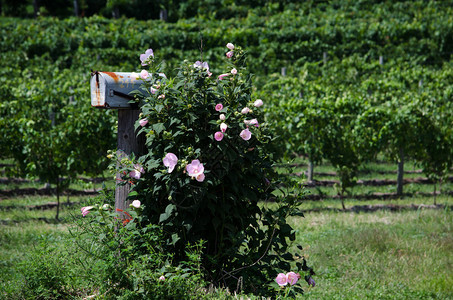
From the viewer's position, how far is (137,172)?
2.69m

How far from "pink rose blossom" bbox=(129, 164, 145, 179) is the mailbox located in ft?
1.56

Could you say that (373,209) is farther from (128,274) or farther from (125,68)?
(125,68)

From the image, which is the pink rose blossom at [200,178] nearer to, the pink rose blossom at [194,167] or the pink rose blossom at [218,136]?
the pink rose blossom at [194,167]

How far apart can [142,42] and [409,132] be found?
47.4 ft

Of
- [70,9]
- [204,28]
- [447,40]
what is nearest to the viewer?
[447,40]

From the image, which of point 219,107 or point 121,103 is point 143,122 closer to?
point 121,103

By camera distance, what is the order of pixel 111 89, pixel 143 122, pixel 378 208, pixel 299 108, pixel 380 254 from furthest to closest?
1. pixel 299 108
2. pixel 378 208
3. pixel 380 254
4. pixel 111 89
5. pixel 143 122

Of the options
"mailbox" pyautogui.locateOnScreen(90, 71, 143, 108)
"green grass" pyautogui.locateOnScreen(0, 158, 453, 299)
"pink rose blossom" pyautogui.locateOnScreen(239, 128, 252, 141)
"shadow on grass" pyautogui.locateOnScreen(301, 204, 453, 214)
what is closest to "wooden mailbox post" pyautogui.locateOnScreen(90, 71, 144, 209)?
"mailbox" pyautogui.locateOnScreen(90, 71, 143, 108)

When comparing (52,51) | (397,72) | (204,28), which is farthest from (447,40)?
(52,51)

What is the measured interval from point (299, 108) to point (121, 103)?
23.8ft

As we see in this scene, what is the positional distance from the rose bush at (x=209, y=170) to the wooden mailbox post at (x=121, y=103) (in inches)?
6.1

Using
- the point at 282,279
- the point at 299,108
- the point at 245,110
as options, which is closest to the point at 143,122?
the point at 245,110

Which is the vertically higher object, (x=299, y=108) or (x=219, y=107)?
(x=219, y=107)

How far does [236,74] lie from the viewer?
9.12 feet
